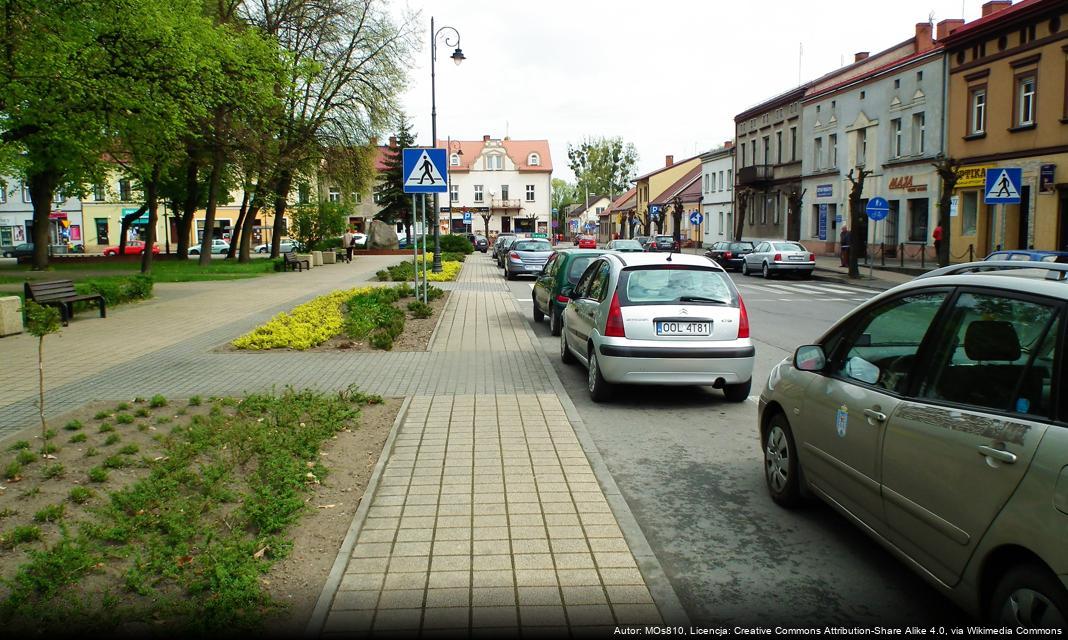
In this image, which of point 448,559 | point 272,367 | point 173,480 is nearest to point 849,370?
point 448,559

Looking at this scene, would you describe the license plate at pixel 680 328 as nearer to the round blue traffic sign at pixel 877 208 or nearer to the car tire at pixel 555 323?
the car tire at pixel 555 323

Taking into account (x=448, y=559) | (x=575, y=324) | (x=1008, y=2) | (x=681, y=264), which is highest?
(x=1008, y=2)

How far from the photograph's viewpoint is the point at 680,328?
8547mm

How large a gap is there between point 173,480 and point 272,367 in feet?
18.0

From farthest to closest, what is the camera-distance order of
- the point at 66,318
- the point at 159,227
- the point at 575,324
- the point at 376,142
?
the point at 159,227
the point at 376,142
the point at 66,318
the point at 575,324

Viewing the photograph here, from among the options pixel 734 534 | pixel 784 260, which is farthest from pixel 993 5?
pixel 734 534

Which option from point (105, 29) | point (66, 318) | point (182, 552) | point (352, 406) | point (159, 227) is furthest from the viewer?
point (159, 227)

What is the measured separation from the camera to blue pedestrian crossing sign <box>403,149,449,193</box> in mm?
16844

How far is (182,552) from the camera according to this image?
4438 mm

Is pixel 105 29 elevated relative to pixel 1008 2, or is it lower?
lower

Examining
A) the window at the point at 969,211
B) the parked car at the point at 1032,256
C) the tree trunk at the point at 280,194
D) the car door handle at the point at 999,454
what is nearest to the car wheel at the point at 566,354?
the parked car at the point at 1032,256

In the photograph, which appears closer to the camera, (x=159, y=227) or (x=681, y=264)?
(x=681, y=264)

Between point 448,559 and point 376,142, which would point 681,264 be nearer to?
point 448,559

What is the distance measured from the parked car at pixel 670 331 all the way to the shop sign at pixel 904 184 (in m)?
30.1
